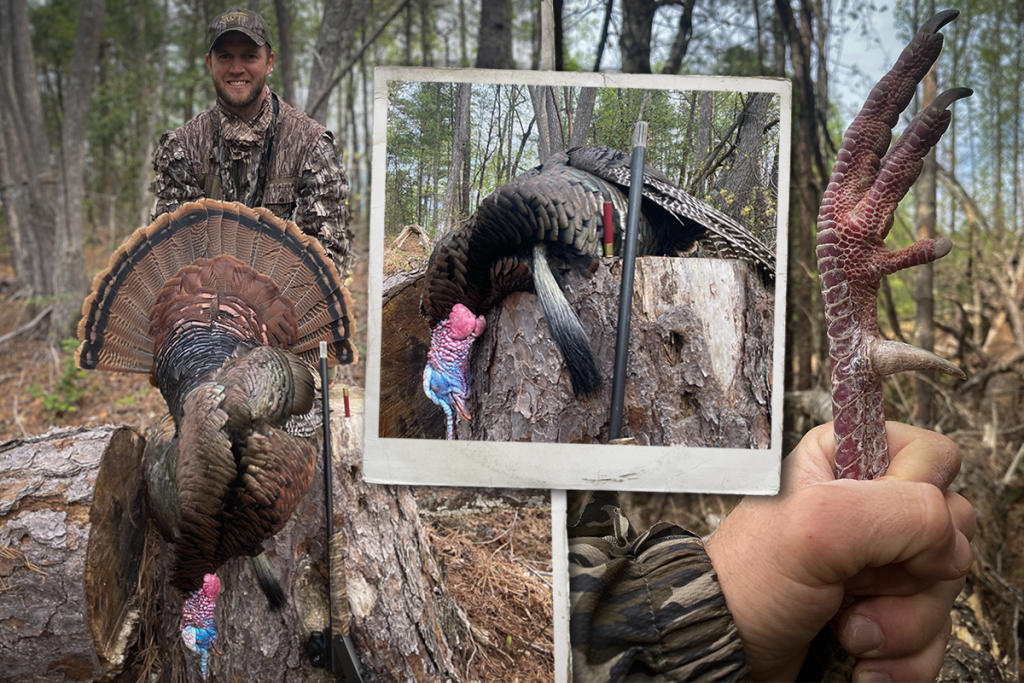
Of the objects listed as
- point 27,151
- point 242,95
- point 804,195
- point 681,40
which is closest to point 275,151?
point 242,95

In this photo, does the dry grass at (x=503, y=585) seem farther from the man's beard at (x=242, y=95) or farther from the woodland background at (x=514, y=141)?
the man's beard at (x=242, y=95)

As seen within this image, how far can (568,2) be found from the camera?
160 centimetres

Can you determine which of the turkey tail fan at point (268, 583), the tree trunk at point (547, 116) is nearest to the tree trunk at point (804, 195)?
the tree trunk at point (547, 116)

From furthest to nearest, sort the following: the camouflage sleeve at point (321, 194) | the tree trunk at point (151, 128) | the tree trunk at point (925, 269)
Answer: the tree trunk at point (151, 128) → the tree trunk at point (925, 269) → the camouflage sleeve at point (321, 194)

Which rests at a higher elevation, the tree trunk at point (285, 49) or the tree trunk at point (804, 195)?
the tree trunk at point (285, 49)

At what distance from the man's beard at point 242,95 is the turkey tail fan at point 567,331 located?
1057mm

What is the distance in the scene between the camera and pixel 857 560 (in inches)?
45.6

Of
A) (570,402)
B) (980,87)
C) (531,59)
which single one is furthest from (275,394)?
(980,87)

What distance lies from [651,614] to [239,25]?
6.23ft

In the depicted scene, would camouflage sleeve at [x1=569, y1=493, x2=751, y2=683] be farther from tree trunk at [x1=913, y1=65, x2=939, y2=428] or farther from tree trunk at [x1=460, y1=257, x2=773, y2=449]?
tree trunk at [x1=913, y1=65, x2=939, y2=428]

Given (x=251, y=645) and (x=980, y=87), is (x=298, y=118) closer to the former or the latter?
(x=251, y=645)

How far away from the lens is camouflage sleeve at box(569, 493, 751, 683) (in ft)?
4.21

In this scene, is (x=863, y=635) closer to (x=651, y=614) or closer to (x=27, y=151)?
(x=651, y=614)

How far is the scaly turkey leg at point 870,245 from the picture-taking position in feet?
3.76
